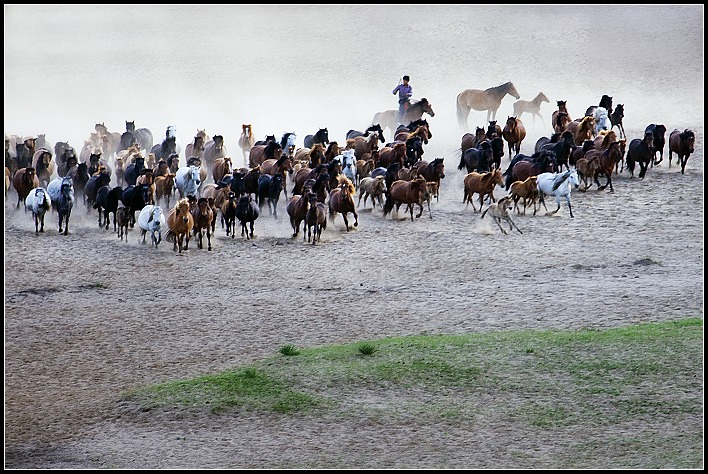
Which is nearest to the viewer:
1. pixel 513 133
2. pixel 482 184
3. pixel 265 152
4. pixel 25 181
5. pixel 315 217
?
pixel 315 217

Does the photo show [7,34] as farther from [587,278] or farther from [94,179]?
[587,278]

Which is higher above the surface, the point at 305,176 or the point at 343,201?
the point at 305,176

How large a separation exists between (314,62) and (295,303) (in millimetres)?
29590

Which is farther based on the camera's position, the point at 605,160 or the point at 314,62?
the point at 314,62

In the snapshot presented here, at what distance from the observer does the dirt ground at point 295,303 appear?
9.52 meters

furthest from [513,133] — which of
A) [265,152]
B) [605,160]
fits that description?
[265,152]

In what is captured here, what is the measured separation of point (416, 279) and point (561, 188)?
4.67m

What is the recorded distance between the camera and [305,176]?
2027cm

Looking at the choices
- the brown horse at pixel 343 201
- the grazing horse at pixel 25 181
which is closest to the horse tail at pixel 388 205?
the brown horse at pixel 343 201

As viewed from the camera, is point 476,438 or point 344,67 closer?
point 476,438

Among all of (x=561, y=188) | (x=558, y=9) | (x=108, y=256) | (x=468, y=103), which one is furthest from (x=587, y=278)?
(x=558, y=9)

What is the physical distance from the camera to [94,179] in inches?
800

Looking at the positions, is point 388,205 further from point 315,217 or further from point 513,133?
point 513,133

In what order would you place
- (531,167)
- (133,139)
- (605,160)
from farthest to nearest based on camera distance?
1. (133,139)
2. (605,160)
3. (531,167)
